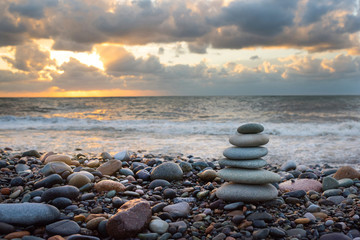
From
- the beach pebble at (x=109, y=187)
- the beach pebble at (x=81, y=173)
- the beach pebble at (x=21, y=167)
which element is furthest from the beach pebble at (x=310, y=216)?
the beach pebble at (x=21, y=167)

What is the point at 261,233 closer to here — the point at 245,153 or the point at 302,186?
the point at 245,153

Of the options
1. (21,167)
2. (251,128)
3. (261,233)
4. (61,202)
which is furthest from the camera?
(21,167)

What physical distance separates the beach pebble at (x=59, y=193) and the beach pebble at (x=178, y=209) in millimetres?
1553

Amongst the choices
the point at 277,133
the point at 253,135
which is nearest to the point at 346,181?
the point at 253,135

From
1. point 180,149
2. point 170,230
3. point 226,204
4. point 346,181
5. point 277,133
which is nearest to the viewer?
point 170,230

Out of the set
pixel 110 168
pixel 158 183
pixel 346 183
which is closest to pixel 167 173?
pixel 158 183

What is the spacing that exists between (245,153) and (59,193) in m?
3.03

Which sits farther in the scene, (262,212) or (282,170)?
(282,170)

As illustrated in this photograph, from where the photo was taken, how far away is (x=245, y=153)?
4414 mm

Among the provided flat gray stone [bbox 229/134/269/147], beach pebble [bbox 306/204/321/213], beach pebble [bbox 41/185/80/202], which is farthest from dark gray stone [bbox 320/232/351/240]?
beach pebble [bbox 41/185/80/202]

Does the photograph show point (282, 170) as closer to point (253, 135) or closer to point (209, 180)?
point (209, 180)

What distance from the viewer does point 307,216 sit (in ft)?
12.8

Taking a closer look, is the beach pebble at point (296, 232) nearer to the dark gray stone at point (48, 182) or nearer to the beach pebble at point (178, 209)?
the beach pebble at point (178, 209)

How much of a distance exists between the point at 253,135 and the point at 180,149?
5.83 m
